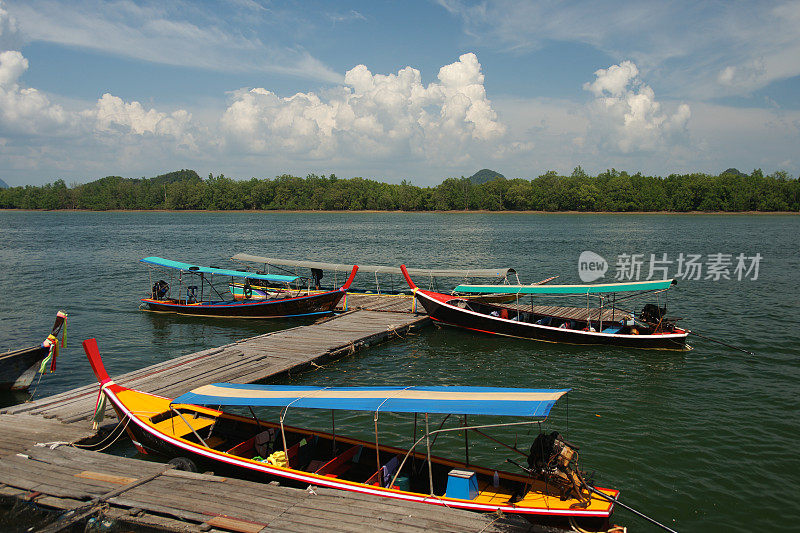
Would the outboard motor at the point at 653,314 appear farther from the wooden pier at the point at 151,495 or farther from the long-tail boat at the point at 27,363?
the long-tail boat at the point at 27,363

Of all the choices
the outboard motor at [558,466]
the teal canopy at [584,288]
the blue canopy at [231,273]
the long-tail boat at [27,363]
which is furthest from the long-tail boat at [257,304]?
the outboard motor at [558,466]

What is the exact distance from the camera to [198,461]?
36.8 feet

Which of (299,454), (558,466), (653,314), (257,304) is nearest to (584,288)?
(653,314)

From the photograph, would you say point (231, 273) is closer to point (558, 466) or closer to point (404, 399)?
point (404, 399)

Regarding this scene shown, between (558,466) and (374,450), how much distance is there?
159 inches

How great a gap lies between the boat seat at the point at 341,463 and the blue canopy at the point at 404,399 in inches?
52.9

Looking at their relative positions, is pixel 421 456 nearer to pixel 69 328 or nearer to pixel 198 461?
pixel 198 461

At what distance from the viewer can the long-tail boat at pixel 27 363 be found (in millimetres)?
17000

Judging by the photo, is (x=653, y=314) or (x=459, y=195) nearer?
(x=653, y=314)

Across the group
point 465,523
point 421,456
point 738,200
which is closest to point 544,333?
point 421,456

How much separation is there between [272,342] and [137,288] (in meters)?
21.2

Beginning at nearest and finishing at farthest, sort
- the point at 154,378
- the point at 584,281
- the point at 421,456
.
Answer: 1. the point at 421,456
2. the point at 154,378
3. the point at 584,281

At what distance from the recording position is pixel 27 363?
→ 1739cm

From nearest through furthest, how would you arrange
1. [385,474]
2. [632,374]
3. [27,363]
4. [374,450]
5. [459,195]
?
[385,474]
[374,450]
[27,363]
[632,374]
[459,195]
